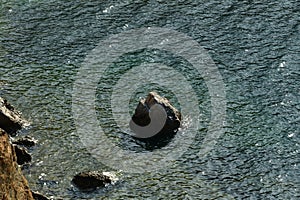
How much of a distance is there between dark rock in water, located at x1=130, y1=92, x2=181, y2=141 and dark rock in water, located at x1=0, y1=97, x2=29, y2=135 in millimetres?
3617

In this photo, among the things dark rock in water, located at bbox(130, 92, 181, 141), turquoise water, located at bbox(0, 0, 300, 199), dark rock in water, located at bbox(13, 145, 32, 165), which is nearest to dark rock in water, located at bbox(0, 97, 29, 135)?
turquoise water, located at bbox(0, 0, 300, 199)

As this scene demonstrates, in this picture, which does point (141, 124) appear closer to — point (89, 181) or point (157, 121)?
point (157, 121)

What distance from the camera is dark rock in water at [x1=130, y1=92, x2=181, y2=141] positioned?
2259cm

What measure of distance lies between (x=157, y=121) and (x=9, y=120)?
466cm

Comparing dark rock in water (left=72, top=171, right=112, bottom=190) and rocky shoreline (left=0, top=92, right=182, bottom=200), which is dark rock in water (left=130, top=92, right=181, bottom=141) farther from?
dark rock in water (left=72, top=171, right=112, bottom=190)

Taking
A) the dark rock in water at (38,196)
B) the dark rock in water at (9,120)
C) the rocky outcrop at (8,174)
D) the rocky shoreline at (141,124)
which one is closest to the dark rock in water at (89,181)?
the rocky shoreline at (141,124)

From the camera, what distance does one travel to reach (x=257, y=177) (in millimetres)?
20406

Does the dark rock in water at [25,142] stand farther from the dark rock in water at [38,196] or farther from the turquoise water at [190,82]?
the dark rock in water at [38,196]

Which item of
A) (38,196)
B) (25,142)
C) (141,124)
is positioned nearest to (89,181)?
(38,196)

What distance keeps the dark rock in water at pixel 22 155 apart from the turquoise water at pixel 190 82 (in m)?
0.22

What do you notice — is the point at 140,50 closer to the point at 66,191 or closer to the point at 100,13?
the point at 100,13

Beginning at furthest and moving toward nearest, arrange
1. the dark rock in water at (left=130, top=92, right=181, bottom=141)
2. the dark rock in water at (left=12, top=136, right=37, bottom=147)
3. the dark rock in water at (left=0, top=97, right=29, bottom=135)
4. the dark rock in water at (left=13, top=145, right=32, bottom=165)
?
the dark rock in water at (left=130, top=92, right=181, bottom=141) < the dark rock in water at (left=0, top=97, right=29, bottom=135) < the dark rock in water at (left=12, top=136, right=37, bottom=147) < the dark rock in water at (left=13, top=145, right=32, bottom=165)

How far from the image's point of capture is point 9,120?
2239 centimetres

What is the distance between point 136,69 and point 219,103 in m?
3.87
